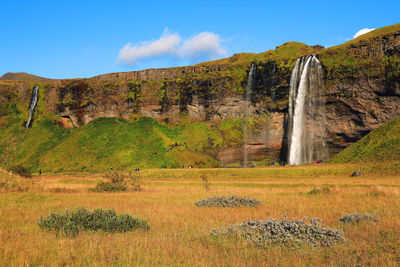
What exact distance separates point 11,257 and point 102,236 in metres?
2.75

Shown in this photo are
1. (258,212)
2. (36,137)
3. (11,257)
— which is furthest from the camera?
(36,137)

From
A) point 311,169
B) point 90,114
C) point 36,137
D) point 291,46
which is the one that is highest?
point 291,46

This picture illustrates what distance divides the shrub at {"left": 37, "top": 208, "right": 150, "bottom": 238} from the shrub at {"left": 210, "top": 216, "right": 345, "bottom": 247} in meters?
3.15

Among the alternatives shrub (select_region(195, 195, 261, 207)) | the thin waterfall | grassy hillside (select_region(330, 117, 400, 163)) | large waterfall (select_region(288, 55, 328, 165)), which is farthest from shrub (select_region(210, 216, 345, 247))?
the thin waterfall

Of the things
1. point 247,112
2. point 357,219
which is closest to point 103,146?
point 247,112

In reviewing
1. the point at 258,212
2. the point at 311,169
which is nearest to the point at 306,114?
the point at 311,169

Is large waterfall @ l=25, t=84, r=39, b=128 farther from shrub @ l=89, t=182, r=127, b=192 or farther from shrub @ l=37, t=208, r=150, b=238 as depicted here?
shrub @ l=37, t=208, r=150, b=238

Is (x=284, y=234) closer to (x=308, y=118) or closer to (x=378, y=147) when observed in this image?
(x=378, y=147)

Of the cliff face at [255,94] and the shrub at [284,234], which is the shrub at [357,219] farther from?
the cliff face at [255,94]

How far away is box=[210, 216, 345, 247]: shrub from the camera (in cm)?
821

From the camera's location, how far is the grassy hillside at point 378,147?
143ft

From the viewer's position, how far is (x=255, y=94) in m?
73.8

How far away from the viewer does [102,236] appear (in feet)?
31.1

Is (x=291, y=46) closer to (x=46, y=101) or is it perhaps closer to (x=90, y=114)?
(x=90, y=114)
